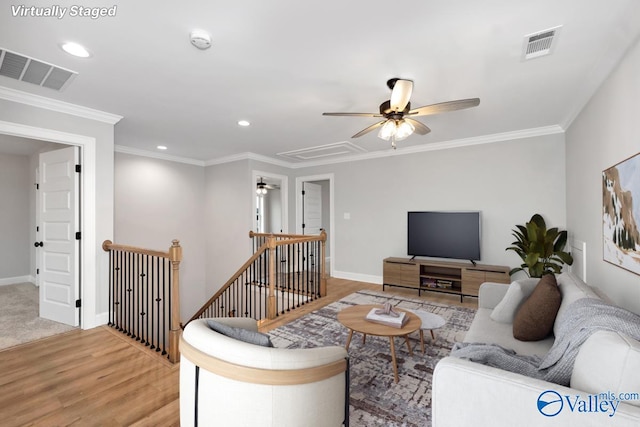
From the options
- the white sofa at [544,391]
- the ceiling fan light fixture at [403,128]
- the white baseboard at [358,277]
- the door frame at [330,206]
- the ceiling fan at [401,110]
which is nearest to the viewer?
the white sofa at [544,391]

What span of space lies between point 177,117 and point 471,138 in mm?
4413

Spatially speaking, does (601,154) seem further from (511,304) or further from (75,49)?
(75,49)

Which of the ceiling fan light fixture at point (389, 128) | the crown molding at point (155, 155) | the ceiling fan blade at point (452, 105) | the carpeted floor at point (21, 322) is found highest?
the crown molding at point (155, 155)

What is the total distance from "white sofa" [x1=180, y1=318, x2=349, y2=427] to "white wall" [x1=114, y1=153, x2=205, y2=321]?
4.74 meters

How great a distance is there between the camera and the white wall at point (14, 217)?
17.4 feet

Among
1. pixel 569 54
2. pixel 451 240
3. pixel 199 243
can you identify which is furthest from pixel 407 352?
pixel 199 243

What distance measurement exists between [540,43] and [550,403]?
2350mm

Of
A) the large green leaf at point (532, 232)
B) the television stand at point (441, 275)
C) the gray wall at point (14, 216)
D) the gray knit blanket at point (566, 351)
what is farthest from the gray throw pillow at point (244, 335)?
the gray wall at point (14, 216)

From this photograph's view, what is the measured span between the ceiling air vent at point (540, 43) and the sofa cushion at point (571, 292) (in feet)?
5.91

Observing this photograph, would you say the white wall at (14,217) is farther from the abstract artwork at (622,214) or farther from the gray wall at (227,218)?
the abstract artwork at (622,214)

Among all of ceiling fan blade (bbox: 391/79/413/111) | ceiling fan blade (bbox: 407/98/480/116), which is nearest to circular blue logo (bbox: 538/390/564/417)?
ceiling fan blade (bbox: 407/98/480/116)

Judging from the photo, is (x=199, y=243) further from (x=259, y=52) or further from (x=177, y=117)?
(x=259, y=52)

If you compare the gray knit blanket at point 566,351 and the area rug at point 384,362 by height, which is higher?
the gray knit blanket at point 566,351

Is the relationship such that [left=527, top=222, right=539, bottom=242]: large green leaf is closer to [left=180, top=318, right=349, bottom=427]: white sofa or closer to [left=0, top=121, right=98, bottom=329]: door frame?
[left=180, top=318, right=349, bottom=427]: white sofa
